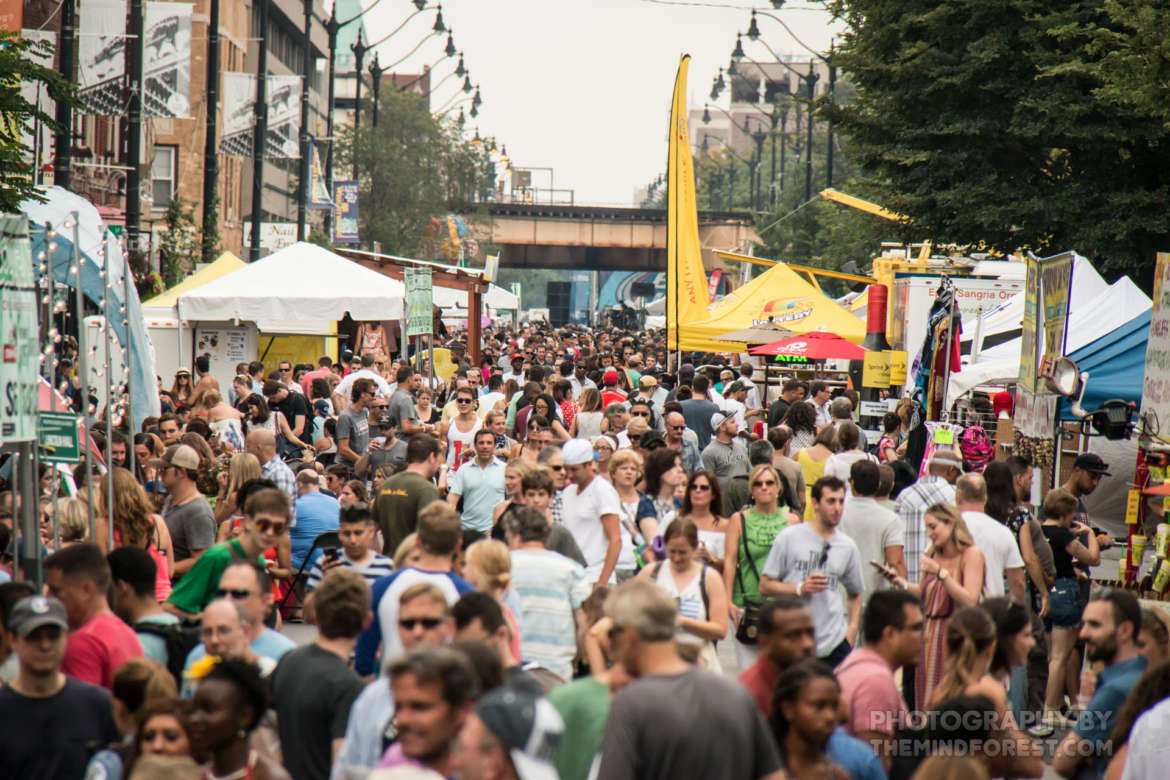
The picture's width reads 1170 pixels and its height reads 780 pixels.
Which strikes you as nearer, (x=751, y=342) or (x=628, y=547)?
(x=628, y=547)

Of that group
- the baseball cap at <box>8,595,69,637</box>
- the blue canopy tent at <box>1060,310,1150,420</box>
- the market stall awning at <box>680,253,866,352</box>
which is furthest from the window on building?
the baseball cap at <box>8,595,69,637</box>

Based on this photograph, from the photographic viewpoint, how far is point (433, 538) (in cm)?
650

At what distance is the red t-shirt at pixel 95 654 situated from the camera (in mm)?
5727

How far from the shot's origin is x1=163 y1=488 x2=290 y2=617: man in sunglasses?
23.5 feet

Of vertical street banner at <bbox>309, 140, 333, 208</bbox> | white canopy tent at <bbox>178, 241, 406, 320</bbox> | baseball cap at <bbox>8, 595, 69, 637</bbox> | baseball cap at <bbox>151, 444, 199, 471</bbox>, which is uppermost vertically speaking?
vertical street banner at <bbox>309, 140, 333, 208</bbox>

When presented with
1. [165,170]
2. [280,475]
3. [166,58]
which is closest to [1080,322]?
[280,475]

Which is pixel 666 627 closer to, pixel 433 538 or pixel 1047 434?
pixel 433 538

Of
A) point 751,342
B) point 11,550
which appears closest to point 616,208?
point 751,342

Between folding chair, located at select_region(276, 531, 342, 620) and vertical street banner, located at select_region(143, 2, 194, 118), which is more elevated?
vertical street banner, located at select_region(143, 2, 194, 118)

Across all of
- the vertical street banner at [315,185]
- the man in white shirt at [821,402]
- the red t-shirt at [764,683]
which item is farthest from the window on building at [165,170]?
the red t-shirt at [764,683]

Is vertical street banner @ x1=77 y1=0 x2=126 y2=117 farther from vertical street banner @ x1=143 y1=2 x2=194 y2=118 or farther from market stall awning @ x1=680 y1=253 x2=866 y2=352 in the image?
market stall awning @ x1=680 y1=253 x2=866 y2=352

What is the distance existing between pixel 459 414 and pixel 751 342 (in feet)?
34.1

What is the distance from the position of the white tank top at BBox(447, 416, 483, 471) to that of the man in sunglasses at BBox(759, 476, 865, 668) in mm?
5447

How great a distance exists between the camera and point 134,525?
799 cm
